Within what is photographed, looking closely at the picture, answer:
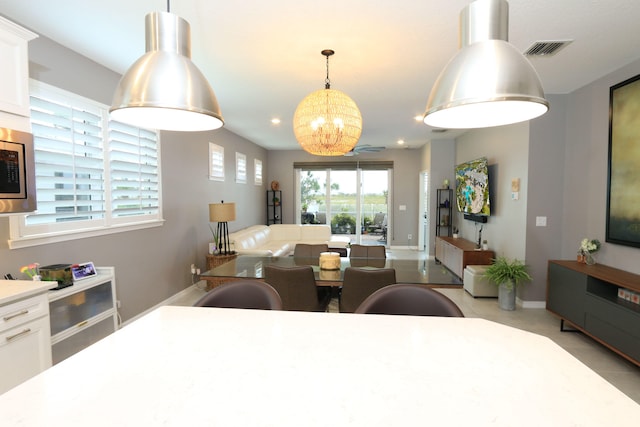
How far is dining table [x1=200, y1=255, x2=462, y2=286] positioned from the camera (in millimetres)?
2479

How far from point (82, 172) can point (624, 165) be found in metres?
4.94

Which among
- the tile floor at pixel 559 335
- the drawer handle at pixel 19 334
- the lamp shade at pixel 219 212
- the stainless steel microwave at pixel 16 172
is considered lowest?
the tile floor at pixel 559 335

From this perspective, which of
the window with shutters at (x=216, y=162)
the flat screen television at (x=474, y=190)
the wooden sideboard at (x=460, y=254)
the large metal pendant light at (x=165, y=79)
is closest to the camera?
the large metal pendant light at (x=165, y=79)

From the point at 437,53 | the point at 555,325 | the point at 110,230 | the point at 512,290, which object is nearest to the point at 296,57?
the point at 437,53

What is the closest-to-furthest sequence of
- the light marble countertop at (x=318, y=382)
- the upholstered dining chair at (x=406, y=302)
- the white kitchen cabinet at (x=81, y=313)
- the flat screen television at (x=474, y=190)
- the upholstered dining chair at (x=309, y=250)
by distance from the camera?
1. the light marble countertop at (x=318, y=382)
2. the upholstered dining chair at (x=406, y=302)
3. the white kitchen cabinet at (x=81, y=313)
4. the upholstered dining chair at (x=309, y=250)
5. the flat screen television at (x=474, y=190)

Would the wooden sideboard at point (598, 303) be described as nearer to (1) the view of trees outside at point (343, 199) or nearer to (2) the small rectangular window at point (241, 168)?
(1) the view of trees outside at point (343, 199)

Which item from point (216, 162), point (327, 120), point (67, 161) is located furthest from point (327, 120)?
point (216, 162)

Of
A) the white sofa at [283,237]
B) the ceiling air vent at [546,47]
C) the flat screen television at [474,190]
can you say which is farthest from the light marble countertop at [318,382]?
the white sofa at [283,237]

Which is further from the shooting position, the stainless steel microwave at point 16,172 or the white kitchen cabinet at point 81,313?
the white kitchen cabinet at point 81,313

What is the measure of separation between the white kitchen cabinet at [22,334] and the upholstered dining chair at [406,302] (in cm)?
186

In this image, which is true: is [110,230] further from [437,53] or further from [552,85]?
[552,85]

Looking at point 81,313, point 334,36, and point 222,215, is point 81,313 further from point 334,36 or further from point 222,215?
point 334,36

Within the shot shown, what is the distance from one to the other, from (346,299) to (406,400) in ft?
5.49

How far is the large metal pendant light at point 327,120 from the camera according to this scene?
2508 mm
